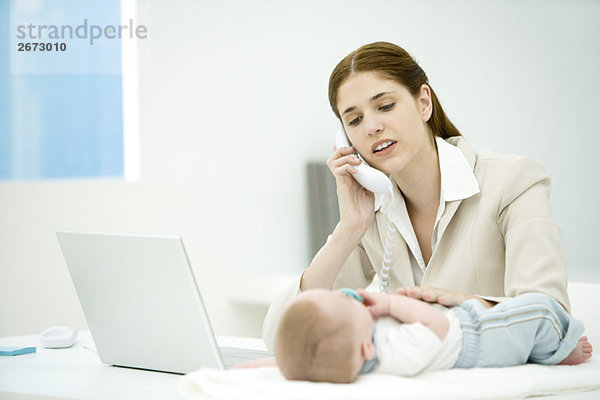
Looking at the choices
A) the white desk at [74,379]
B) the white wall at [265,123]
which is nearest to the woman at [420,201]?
the white desk at [74,379]

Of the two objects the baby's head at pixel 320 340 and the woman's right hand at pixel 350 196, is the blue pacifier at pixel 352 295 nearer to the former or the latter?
the baby's head at pixel 320 340

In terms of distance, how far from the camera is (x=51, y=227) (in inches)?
126

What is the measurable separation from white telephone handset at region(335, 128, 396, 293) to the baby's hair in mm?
753

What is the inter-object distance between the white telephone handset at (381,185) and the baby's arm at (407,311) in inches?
23.2

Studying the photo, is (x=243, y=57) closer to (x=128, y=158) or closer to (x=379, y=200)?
(x=128, y=158)

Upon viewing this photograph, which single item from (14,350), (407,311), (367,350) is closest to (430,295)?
(407,311)

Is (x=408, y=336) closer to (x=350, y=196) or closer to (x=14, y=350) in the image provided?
(x=350, y=196)

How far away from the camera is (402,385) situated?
96 centimetres

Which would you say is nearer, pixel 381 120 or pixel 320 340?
pixel 320 340

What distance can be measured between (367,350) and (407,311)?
0.43 ft

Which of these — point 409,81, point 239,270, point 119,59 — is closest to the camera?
point 409,81

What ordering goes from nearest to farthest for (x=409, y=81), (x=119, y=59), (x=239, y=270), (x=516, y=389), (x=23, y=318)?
1. (x=516, y=389)
2. (x=409, y=81)
3. (x=23, y=318)
4. (x=119, y=59)
5. (x=239, y=270)

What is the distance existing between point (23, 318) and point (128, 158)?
90cm

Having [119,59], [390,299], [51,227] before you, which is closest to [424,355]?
[390,299]
